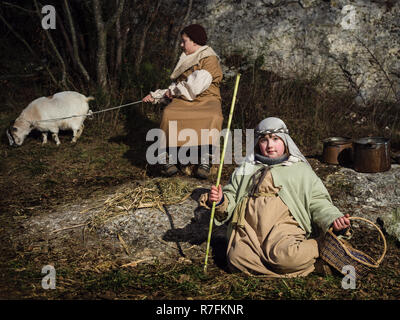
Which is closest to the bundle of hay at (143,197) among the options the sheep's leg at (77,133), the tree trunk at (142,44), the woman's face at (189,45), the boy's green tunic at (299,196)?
the boy's green tunic at (299,196)

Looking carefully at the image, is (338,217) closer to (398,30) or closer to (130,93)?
(130,93)

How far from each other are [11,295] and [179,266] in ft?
4.31

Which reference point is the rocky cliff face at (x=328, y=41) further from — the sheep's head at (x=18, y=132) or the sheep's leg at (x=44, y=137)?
the sheep's head at (x=18, y=132)

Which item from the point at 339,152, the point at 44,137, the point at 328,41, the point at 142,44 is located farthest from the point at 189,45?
the point at 328,41

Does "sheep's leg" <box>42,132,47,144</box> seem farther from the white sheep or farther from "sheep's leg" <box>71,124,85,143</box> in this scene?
"sheep's leg" <box>71,124,85,143</box>

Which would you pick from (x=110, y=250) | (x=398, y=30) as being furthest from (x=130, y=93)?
(x=398, y=30)

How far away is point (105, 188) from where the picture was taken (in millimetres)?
5402

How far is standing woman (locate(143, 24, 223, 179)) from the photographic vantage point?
5.14 meters

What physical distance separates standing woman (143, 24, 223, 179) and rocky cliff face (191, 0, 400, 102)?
267cm

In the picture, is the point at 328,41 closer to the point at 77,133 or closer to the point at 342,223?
the point at 77,133

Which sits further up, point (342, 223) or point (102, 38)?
point (102, 38)

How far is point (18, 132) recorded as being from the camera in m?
6.63

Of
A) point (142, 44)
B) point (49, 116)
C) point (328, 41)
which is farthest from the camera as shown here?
point (142, 44)

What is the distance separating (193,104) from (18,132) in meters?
3.01
